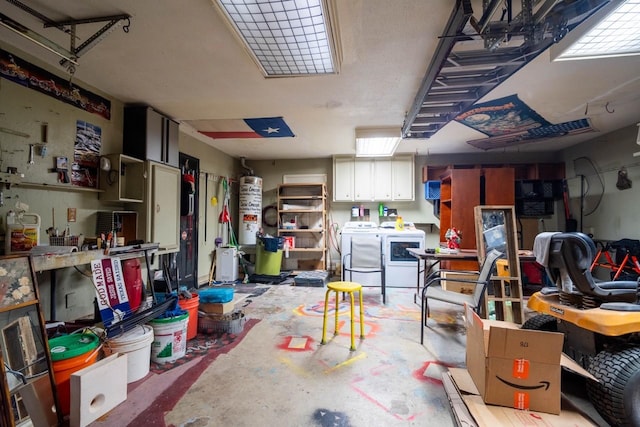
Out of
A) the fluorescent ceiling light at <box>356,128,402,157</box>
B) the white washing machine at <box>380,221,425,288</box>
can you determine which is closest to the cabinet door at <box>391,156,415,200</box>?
the fluorescent ceiling light at <box>356,128,402,157</box>

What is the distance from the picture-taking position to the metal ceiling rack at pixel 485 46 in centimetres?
143

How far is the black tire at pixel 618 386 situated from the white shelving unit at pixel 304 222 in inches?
170

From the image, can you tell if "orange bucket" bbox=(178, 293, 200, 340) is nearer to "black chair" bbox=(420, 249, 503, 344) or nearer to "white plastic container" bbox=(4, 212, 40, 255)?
"white plastic container" bbox=(4, 212, 40, 255)

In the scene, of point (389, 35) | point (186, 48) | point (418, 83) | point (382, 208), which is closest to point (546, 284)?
point (382, 208)

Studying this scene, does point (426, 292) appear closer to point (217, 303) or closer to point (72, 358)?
point (217, 303)

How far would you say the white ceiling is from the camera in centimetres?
Answer: 173

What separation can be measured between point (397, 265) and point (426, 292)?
212cm

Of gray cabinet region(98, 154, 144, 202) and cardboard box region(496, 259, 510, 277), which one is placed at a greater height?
gray cabinet region(98, 154, 144, 202)

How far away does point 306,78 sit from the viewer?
2516 mm

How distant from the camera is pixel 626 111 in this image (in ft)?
10.9

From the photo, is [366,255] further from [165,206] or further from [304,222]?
[165,206]

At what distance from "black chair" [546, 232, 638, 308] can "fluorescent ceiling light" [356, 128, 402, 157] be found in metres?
2.49

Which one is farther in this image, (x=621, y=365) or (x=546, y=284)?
(x=546, y=284)

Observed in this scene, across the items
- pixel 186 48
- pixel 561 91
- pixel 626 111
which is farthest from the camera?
pixel 626 111
